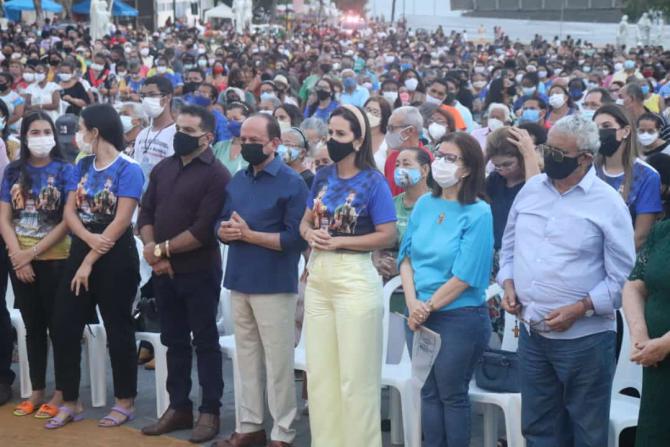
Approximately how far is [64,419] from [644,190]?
374 cm

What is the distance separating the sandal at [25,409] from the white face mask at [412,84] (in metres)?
10.8

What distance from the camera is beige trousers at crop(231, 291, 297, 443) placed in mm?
6442

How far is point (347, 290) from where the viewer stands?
5902mm

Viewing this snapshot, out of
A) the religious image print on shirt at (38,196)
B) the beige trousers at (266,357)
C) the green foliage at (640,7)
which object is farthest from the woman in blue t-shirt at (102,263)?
the green foliage at (640,7)

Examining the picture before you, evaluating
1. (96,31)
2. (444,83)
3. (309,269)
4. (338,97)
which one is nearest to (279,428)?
(309,269)

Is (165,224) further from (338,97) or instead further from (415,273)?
(338,97)

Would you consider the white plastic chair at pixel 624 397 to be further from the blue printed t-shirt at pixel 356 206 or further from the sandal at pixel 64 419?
the sandal at pixel 64 419

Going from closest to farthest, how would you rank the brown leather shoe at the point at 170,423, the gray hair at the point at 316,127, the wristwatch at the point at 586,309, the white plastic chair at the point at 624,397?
the wristwatch at the point at 586,309, the white plastic chair at the point at 624,397, the brown leather shoe at the point at 170,423, the gray hair at the point at 316,127

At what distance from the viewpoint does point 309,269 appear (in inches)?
242

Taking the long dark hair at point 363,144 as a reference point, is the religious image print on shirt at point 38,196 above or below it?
below

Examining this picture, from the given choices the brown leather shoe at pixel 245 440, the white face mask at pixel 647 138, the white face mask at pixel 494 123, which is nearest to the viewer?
the brown leather shoe at pixel 245 440

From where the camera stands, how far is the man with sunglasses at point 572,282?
5.16 meters

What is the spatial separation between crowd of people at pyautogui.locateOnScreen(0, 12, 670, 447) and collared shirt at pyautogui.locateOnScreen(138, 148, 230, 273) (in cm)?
1

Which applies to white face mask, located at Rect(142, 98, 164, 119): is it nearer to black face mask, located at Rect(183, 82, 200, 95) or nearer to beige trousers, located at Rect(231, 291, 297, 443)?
beige trousers, located at Rect(231, 291, 297, 443)
